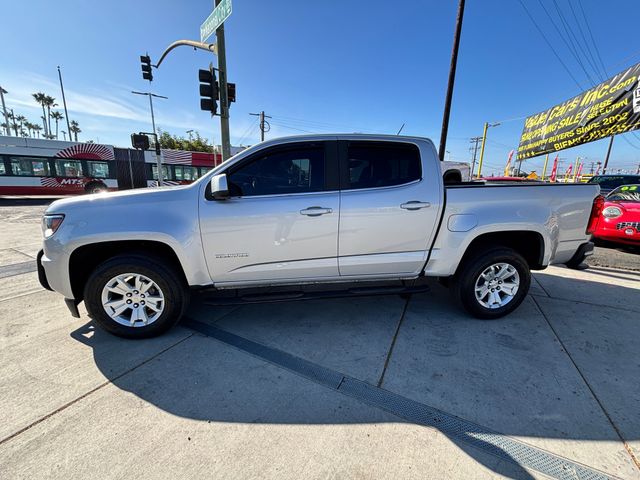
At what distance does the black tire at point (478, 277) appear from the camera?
321 cm

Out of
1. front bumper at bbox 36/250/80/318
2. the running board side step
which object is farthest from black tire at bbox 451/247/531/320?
front bumper at bbox 36/250/80/318

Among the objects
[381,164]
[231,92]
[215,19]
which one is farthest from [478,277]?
[231,92]

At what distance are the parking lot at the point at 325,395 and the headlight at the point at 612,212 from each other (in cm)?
355

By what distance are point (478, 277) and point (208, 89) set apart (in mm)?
7777

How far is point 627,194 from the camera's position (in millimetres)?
6875

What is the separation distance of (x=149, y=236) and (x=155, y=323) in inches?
33.5

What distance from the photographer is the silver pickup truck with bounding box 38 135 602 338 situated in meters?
2.75

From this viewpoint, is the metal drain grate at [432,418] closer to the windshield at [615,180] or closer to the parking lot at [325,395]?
the parking lot at [325,395]

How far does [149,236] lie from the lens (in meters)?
2.71

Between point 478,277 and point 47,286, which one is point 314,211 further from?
point 47,286

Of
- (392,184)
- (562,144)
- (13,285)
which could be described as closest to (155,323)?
(392,184)

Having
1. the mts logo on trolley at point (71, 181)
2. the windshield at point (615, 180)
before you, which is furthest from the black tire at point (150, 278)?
the mts logo on trolley at point (71, 181)

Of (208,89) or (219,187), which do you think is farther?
(208,89)

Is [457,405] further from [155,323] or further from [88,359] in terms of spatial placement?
[88,359]
